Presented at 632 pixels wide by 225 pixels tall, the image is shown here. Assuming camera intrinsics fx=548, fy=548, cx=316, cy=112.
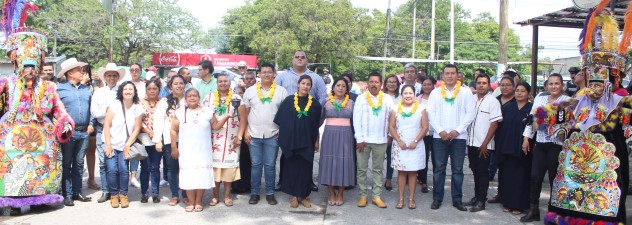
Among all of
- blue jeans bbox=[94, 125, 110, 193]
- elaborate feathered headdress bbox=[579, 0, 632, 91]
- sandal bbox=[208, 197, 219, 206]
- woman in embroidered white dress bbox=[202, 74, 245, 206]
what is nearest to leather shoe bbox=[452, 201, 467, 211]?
elaborate feathered headdress bbox=[579, 0, 632, 91]

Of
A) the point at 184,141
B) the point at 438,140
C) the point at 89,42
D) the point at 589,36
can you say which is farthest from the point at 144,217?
the point at 89,42

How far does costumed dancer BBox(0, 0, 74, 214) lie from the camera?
18.9 feet

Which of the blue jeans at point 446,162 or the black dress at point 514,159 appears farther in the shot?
the blue jeans at point 446,162

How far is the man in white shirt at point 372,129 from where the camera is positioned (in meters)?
6.31

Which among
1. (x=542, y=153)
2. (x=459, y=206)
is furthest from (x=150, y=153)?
(x=542, y=153)

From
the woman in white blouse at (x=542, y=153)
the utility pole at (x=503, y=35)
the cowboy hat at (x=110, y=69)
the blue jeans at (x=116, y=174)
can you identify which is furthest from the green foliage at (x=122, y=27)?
the woman in white blouse at (x=542, y=153)

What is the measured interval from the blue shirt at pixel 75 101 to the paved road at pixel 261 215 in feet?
3.30

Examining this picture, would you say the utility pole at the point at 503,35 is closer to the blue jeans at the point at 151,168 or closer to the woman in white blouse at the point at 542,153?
the woman in white blouse at the point at 542,153

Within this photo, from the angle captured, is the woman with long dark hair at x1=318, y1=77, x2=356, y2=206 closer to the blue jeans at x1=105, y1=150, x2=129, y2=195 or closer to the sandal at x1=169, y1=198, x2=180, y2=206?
the sandal at x1=169, y1=198, x2=180, y2=206

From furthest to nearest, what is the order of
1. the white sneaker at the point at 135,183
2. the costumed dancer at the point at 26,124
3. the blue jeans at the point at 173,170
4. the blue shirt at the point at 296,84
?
the white sneaker at the point at 135,183 → the blue shirt at the point at 296,84 → the blue jeans at the point at 173,170 → the costumed dancer at the point at 26,124

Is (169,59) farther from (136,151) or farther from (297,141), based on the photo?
(297,141)

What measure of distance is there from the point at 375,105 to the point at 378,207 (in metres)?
1.19

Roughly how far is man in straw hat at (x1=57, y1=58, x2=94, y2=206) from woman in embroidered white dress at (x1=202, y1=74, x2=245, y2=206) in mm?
1441

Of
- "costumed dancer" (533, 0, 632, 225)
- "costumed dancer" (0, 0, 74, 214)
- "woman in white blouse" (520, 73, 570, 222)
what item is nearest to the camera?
"costumed dancer" (533, 0, 632, 225)
